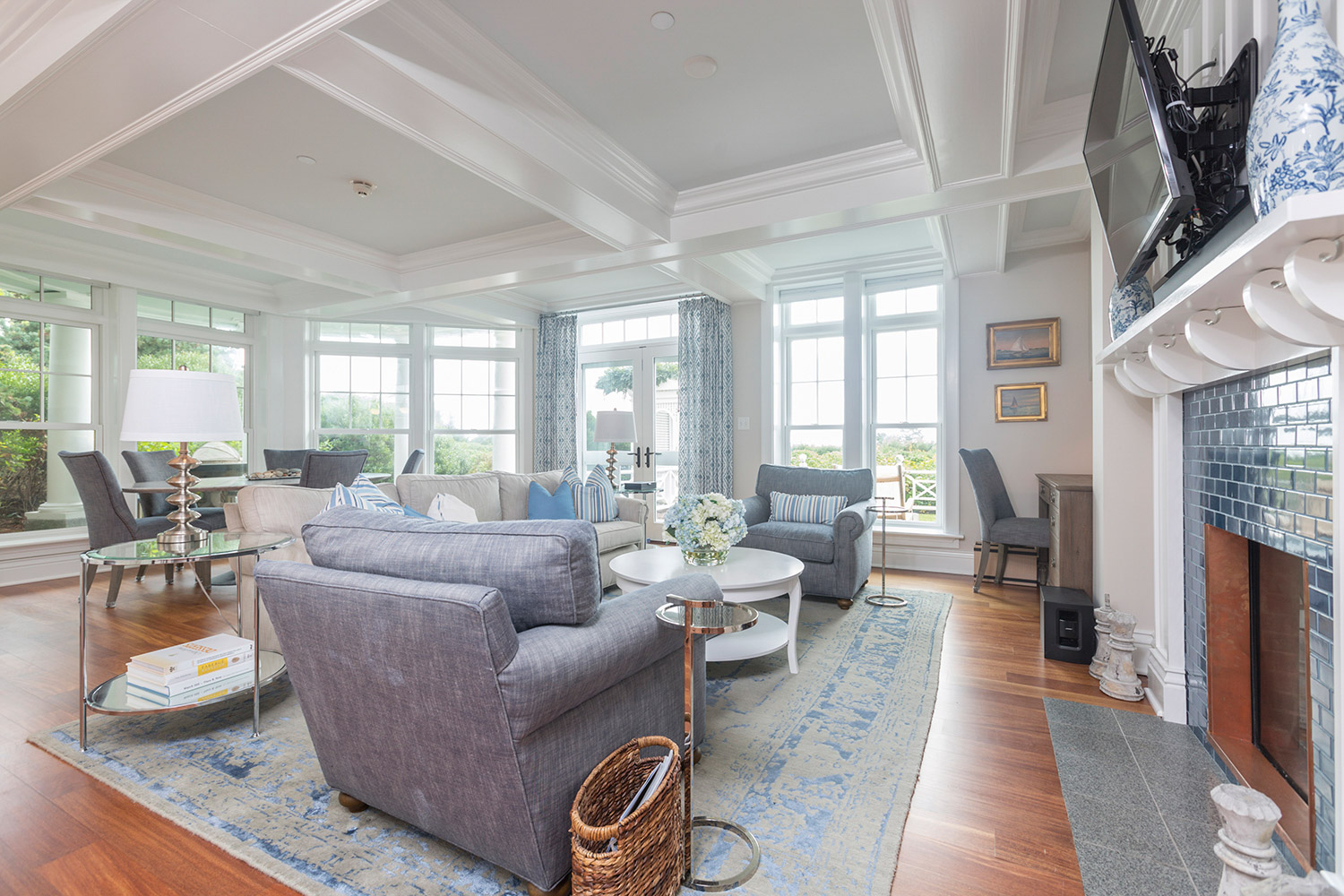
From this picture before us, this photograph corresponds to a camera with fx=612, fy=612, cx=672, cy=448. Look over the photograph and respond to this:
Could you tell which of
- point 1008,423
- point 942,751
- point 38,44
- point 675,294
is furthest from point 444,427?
point 942,751

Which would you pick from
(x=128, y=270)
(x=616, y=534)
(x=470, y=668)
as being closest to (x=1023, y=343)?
(x=616, y=534)

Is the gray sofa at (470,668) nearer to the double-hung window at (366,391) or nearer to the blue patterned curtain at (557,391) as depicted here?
the blue patterned curtain at (557,391)

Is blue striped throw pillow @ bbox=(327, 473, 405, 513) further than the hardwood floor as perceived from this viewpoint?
Yes

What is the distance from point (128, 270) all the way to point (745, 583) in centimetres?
575

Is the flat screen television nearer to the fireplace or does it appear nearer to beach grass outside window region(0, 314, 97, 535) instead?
the fireplace

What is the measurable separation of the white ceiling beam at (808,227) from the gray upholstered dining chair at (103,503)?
2501 millimetres

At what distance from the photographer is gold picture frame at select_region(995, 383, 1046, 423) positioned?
15.1 ft

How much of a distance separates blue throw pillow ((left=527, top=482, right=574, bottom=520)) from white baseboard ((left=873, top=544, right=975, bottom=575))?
2.68 m

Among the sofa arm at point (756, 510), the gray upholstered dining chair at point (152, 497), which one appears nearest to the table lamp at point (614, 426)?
the sofa arm at point (756, 510)

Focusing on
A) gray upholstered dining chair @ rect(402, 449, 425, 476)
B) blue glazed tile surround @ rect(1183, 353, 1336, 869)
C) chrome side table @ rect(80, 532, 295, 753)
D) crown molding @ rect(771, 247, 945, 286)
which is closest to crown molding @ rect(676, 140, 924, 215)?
crown molding @ rect(771, 247, 945, 286)

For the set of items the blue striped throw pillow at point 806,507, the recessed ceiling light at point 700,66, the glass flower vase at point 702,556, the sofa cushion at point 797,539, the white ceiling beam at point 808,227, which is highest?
the recessed ceiling light at point 700,66

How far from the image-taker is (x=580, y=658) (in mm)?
1362

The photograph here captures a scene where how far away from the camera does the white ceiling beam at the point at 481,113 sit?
7.29ft

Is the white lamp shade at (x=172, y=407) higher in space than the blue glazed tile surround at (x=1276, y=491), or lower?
higher
